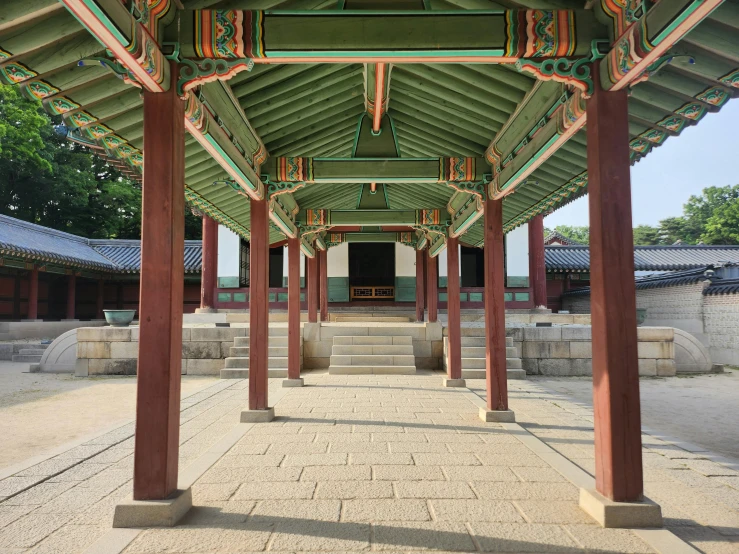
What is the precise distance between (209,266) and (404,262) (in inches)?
282

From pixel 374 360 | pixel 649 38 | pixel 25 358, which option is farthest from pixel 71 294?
pixel 649 38

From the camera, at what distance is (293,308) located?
873 centimetres

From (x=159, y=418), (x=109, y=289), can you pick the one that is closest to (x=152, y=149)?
(x=159, y=418)

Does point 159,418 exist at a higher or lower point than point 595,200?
lower

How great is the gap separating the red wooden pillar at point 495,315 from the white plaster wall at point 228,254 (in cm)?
1305

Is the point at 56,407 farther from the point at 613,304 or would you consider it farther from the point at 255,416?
the point at 613,304

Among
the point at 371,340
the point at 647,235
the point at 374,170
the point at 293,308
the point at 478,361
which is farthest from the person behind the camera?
the point at 647,235

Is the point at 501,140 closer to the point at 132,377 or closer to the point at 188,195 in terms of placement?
the point at 188,195

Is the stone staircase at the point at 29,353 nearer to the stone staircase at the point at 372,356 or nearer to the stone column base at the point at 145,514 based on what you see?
the stone staircase at the point at 372,356

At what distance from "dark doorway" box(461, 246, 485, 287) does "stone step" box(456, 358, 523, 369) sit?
7214 mm

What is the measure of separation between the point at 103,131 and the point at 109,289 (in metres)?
18.9

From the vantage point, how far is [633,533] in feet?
9.96

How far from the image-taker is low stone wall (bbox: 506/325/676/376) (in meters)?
11.1

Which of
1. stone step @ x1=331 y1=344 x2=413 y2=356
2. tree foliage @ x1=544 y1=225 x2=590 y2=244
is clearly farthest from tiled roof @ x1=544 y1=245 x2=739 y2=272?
tree foliage @ x1=544 y1=225 x2=590 y2=244
